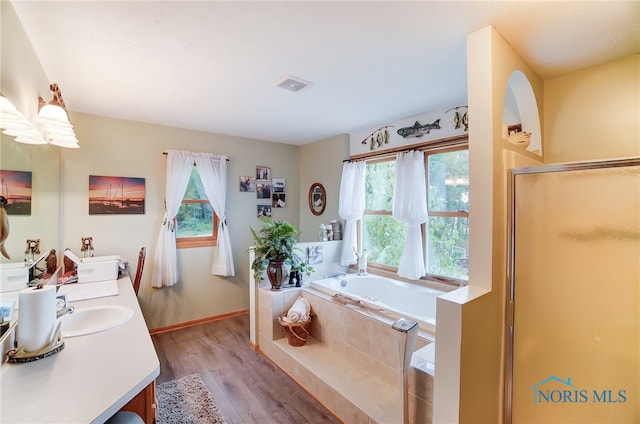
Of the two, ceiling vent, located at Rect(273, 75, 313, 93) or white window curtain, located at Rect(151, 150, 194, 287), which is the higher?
ceiling vent, located at Rect(273, 75, 313, 93)

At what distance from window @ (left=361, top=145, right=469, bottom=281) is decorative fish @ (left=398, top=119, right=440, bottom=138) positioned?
0.22m

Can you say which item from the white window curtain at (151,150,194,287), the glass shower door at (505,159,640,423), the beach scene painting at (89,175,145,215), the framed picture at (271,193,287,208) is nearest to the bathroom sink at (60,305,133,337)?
the white window curtain at (151,150,194,287)

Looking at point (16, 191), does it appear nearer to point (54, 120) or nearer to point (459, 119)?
point (54, 120)

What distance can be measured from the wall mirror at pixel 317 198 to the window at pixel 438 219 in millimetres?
841

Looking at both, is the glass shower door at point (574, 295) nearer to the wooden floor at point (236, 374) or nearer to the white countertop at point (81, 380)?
the wooden floor at point (236, 374)

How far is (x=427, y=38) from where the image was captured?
1634 mm

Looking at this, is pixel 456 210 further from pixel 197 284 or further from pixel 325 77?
pixel 197 284

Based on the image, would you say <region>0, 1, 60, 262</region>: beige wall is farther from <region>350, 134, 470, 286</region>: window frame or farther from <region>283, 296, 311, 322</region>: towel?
<region>350, 134, 470, 286</region>: window frame

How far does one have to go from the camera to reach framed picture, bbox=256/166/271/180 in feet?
13.7

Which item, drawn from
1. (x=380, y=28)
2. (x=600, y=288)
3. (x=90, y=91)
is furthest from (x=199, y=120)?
(x=600, y=288)

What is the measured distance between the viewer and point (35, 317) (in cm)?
118

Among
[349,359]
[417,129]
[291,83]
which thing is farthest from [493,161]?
[349,359]

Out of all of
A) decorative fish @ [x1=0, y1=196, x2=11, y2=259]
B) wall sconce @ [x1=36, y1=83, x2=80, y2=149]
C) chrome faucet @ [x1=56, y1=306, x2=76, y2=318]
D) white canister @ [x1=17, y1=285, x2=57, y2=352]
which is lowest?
chrome faucet @ [x1=56, y1=306, x2=76, y2=318]

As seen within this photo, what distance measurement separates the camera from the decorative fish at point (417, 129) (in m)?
2.91
